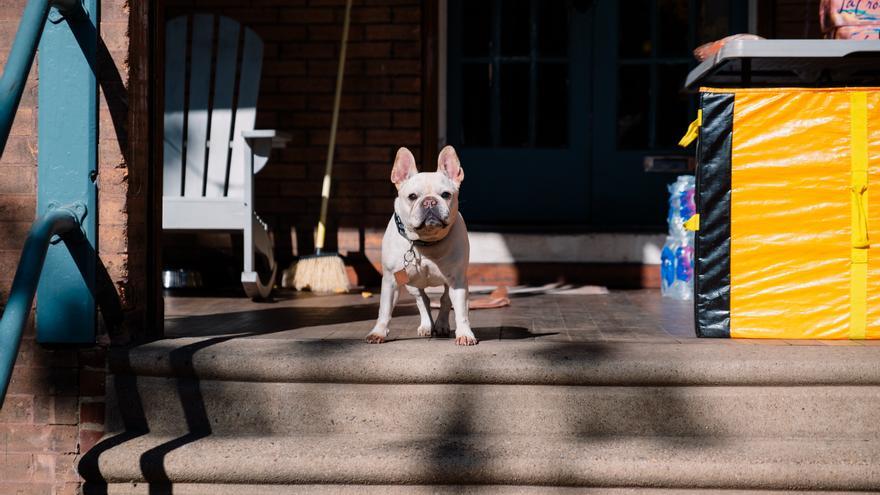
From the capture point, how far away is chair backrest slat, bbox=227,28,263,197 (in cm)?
551

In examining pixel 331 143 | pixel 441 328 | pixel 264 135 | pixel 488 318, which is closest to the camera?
pixel 441 328

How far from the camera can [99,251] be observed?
3.27m

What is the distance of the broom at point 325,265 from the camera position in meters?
5.54

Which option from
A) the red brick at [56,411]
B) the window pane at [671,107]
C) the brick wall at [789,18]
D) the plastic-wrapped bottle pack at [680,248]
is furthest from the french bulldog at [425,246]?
the brick wall at [789,18]

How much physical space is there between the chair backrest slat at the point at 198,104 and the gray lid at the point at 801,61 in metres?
2.87

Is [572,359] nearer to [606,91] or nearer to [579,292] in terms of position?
[579,292]

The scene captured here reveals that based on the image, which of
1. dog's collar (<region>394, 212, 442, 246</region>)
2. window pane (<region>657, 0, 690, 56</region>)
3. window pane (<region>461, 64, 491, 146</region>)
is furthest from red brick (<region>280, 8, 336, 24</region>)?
dog's collar (<region>394, 212, 442, 246</region>)

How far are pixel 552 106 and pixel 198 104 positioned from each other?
2254mm

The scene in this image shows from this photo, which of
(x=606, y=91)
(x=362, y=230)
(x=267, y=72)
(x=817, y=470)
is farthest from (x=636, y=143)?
(x=817, y=470)

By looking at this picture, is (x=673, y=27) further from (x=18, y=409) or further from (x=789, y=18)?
(x=18, y=409)

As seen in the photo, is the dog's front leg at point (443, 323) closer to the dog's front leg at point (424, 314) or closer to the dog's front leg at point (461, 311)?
the dog's front leg at point (424, 314)

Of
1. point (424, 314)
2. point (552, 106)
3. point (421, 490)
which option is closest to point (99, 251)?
point (424, 314)

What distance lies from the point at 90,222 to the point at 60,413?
650mm

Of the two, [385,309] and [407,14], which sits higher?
[407,14]
